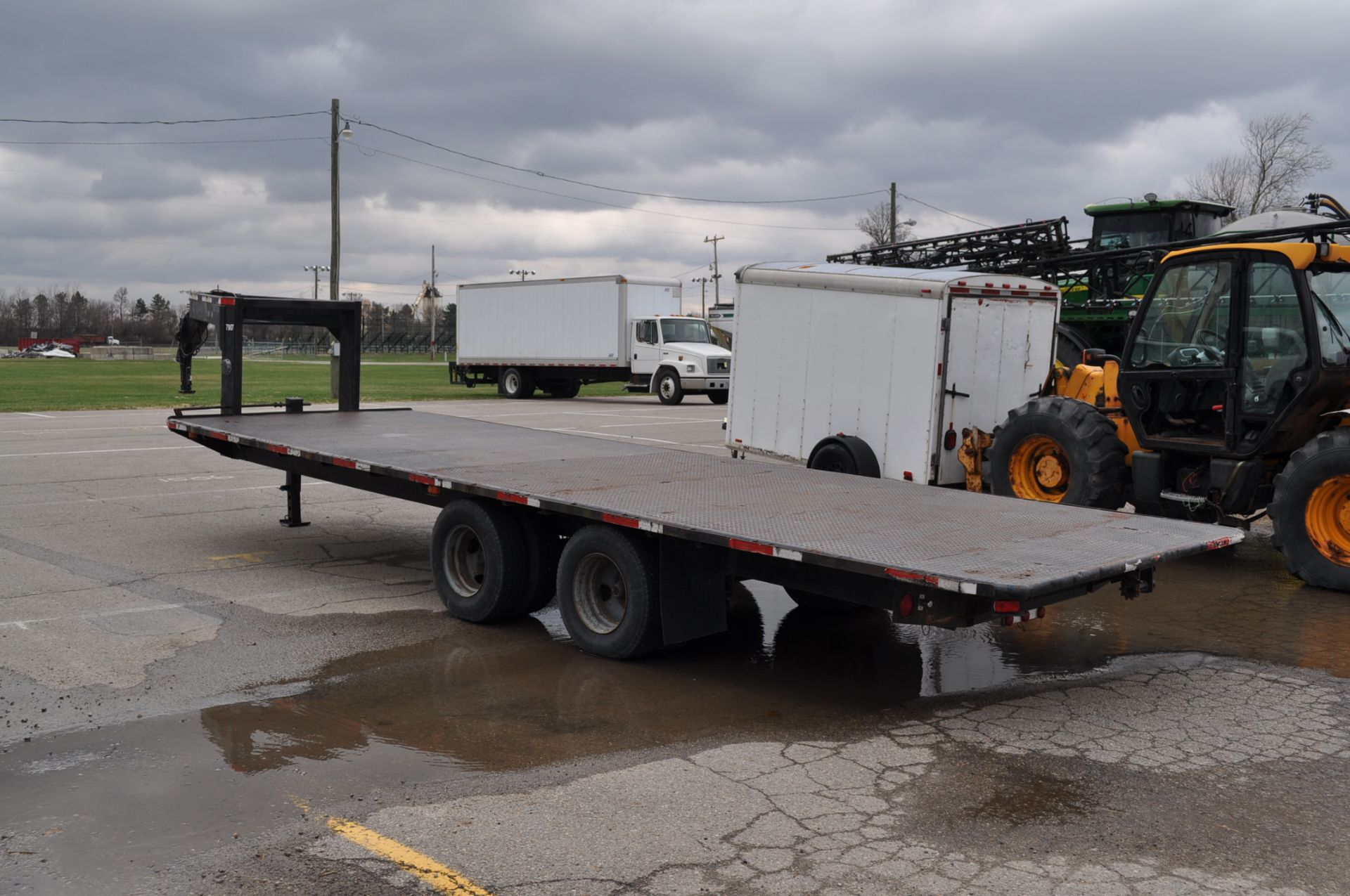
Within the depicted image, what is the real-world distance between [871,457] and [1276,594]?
13.4 ft

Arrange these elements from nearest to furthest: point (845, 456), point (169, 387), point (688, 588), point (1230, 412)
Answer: point (688, 588)
point (1230, 412)
point (845, 456)
point (169, 387)

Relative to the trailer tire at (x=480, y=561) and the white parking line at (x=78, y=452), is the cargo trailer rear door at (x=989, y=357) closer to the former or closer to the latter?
the trailer tire at (x=480, y=561)

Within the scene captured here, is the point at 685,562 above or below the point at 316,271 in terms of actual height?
below

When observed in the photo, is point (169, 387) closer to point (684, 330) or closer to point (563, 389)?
point (563, 389)

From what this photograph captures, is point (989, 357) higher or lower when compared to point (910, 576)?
higher

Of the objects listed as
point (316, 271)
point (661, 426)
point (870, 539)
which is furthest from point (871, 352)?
point (316, 271)

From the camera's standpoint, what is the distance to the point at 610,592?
7180 mm

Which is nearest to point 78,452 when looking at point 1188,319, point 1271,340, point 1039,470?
point 1039,470

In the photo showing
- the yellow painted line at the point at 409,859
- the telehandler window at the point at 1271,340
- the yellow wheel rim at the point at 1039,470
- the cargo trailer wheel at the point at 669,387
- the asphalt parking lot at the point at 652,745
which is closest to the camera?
the yellow painted line at the point at 409,859

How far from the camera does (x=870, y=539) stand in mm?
6109

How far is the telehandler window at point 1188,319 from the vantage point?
959 cm

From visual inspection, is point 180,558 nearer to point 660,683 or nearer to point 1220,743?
point 660,683

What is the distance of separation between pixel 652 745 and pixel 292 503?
6.92 metres


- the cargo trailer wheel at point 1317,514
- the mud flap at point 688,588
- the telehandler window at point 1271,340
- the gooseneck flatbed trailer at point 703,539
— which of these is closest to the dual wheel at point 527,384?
the gooseneck flatbed trailer at point 703,539
